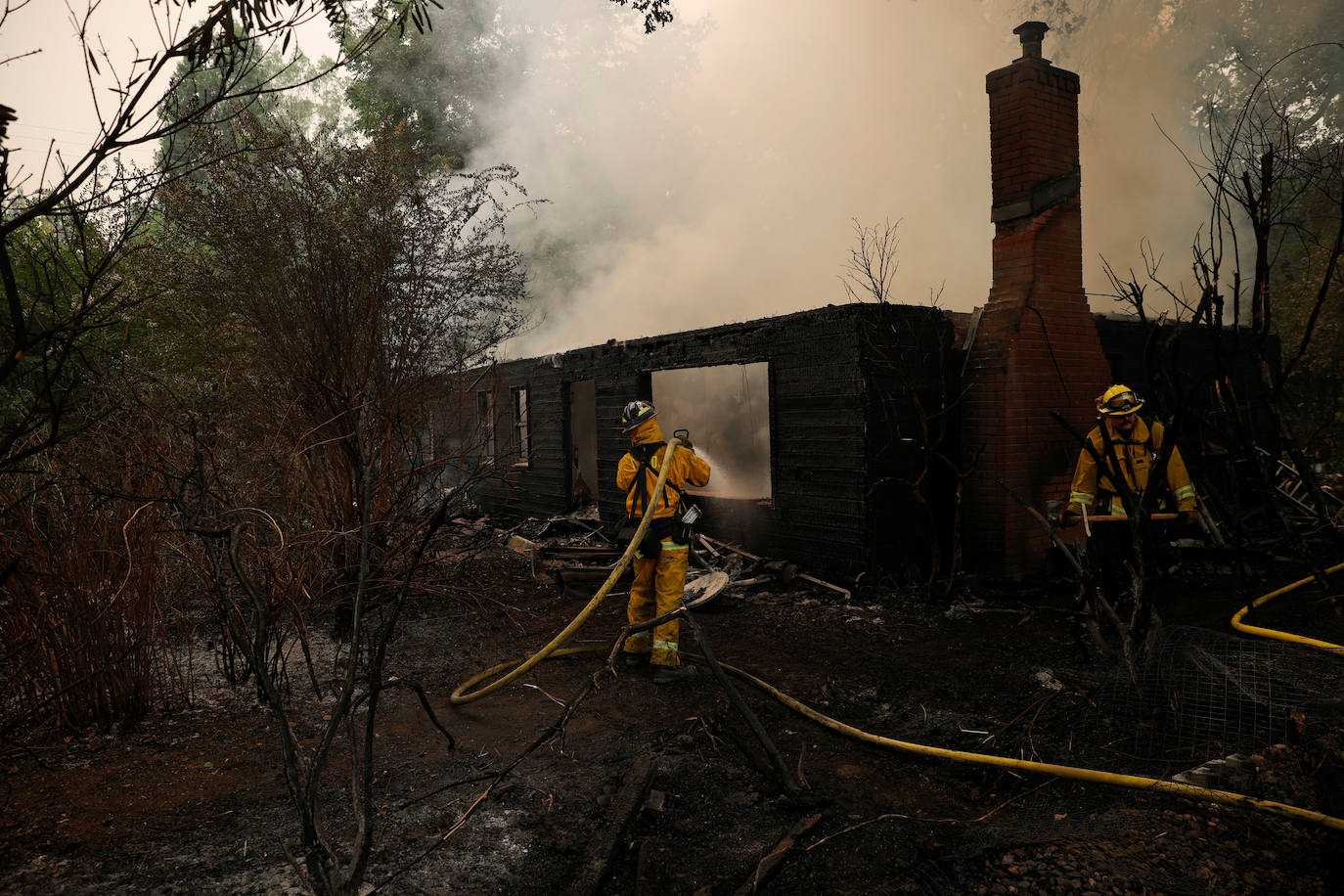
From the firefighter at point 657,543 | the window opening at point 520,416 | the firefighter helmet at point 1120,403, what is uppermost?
the window opening at point 520,416

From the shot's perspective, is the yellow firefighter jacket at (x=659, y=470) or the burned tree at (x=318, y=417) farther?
the yellow firefighter jacket at (x=659, y=470)

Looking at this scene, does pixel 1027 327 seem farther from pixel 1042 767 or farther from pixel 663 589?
pixel 1042 767

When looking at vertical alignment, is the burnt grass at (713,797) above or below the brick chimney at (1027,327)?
below

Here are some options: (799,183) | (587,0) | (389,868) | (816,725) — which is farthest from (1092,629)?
(587,0)

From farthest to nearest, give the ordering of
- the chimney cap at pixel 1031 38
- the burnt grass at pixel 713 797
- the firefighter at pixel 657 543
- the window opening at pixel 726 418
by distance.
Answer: the window opening at pixel 726 418
the chimney cap at pixel 1031 38
the firefighter at pixel 657 543
the burnt grass at pixel 713 797

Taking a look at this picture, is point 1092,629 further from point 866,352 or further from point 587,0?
point 587,0

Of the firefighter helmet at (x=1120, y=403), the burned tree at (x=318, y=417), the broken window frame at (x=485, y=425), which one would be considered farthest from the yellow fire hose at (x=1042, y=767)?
the broken window frame at (x=485, y=425)

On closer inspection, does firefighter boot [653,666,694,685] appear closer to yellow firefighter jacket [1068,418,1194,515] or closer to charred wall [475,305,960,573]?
charred wall [475,305,960,573]

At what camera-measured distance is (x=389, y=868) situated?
303cm

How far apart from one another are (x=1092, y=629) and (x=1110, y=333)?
20.5 feet

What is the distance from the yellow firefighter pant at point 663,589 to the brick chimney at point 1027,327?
3780mm

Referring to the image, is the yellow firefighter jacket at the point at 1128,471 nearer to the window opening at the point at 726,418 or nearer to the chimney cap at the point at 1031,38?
the chimney cap at the point at 1031,38

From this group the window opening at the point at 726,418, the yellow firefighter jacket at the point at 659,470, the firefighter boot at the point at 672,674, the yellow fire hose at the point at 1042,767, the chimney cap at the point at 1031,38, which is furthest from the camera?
the window opening at the point at 726,418

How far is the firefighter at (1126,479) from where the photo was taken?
5605 mm
